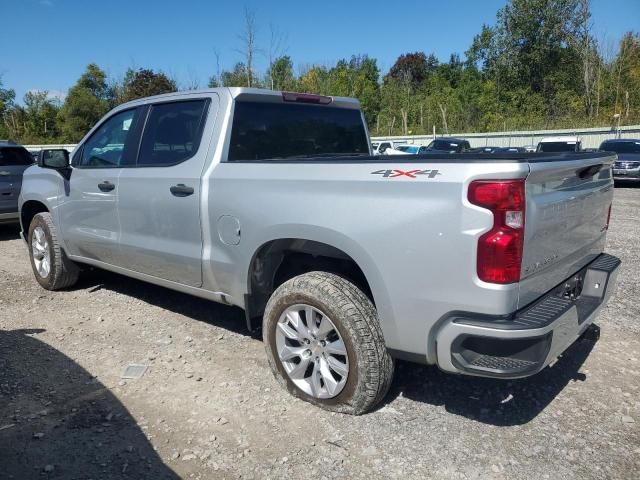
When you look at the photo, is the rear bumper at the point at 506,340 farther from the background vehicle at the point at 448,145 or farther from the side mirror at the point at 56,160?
the background vehicle at the point at 448,145

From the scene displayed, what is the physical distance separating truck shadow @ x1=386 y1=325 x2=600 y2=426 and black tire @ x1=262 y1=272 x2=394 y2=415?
46 centimetres

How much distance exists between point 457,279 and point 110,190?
3122mm

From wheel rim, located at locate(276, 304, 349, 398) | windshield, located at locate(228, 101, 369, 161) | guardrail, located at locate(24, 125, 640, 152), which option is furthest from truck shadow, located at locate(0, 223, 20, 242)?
guardrail, located at locate(24, 125, 640, 152)

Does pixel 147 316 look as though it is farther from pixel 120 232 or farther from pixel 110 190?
pixel 110 190

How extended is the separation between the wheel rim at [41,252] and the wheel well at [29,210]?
269 mm

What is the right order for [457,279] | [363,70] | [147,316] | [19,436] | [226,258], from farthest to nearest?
[363,70]
[147,316]
[226,258]
[19,436]
[457,279]

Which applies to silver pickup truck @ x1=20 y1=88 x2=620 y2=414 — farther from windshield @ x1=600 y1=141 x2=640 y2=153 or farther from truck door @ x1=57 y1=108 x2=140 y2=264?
windshield @ x1=600 y1=141 x2=640 y2=153

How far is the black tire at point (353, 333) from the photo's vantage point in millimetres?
2842

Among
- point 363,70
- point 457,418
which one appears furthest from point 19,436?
point 363,70

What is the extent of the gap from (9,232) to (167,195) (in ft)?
23.8

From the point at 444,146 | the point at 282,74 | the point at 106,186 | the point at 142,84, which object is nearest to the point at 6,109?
the point at 142,84

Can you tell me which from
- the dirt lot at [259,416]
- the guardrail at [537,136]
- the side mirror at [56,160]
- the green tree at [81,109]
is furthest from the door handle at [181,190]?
the green tree at [81,109]

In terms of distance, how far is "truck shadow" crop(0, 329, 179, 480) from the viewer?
8.67 ft

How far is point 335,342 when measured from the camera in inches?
118
